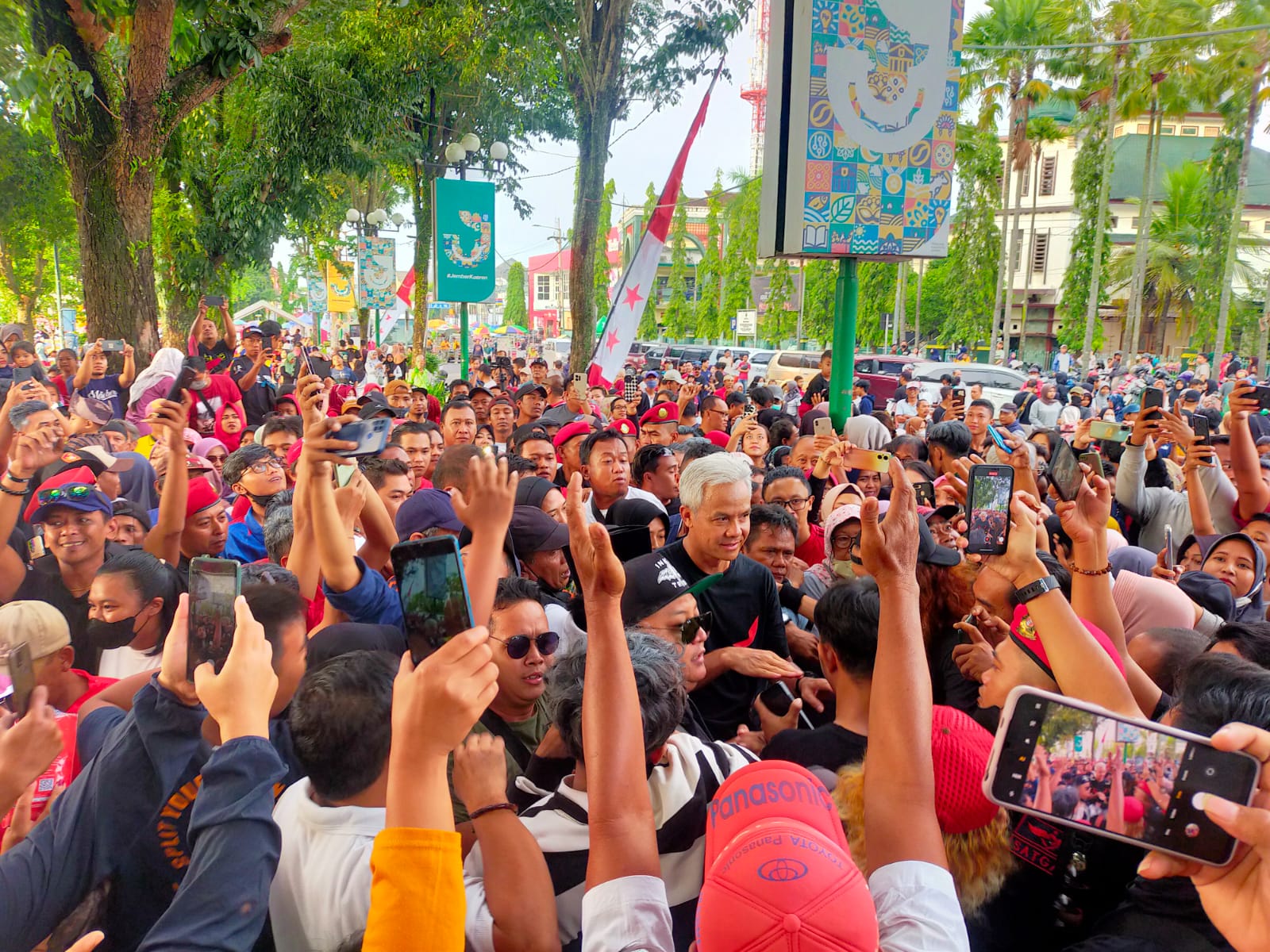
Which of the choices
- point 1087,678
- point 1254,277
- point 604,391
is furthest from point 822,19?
point 1254,277

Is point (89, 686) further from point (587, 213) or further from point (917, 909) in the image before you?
point (587, 213)

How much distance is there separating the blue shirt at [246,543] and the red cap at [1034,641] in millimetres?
3397

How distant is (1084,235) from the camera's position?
36.8 m

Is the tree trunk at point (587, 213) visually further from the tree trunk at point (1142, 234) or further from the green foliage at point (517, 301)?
the green foliage at point (517, 301)

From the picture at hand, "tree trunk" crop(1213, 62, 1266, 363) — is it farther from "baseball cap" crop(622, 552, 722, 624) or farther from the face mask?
the face mask

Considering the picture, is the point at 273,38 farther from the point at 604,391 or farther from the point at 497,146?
the point at 497,146

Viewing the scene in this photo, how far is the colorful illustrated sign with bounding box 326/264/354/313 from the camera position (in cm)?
2719

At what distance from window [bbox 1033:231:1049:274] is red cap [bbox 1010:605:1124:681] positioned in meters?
56.7

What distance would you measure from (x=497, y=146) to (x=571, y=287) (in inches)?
194

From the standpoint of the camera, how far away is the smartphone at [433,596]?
5.33ft

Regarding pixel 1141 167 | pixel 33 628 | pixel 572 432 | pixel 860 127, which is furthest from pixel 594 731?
pixel 1141 167

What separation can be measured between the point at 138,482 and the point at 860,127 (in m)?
6.21

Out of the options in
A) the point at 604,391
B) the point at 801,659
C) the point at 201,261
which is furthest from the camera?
the point at 201,261

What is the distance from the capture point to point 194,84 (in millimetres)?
8383
